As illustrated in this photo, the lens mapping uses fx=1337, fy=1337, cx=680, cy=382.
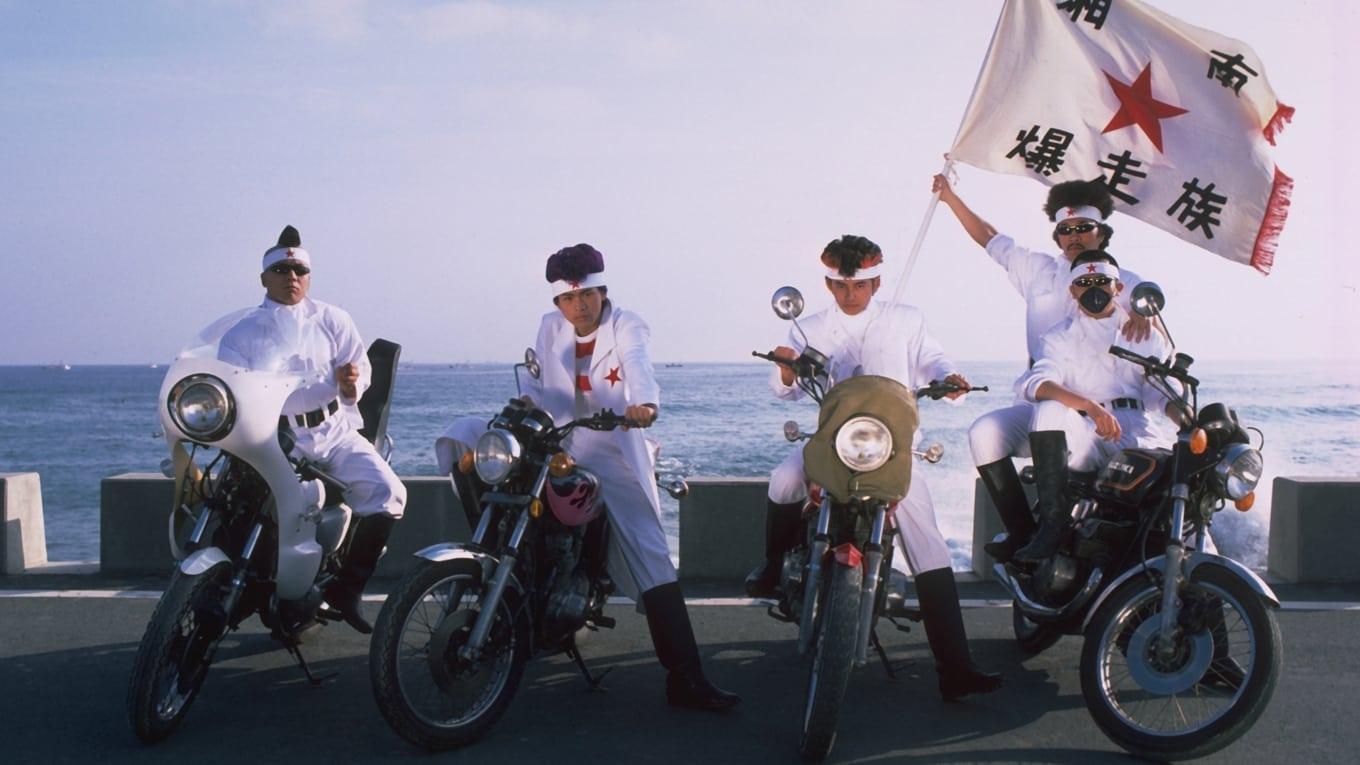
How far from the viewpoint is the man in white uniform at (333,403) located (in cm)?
589

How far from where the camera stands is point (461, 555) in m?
4.73

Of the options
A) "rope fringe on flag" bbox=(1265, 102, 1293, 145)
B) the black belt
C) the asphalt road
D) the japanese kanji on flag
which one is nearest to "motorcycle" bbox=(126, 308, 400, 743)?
the black belt

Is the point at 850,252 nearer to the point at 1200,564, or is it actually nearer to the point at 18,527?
the point at 1200,564

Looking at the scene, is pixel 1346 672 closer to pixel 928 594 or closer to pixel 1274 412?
pixel 928 594

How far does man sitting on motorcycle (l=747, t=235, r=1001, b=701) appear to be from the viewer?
543 centimetres

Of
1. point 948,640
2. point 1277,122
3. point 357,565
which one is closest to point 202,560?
point 357,565

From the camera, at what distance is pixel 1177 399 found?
5.02 meters

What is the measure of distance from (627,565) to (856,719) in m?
1.10

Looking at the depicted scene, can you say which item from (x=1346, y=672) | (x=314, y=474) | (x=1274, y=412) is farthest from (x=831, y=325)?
(x=1274, y=412)

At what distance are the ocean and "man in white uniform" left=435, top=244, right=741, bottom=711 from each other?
2.50 metres

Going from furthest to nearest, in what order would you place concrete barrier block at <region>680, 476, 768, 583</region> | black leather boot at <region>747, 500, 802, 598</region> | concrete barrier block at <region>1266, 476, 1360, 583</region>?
concrete barrier block at <region>680, 476, 768, 583</region> < concrete barrier block at <region>1266, 476, 1360, 583</region> < black leather boot at <region>747, 500, 802, 598</region>

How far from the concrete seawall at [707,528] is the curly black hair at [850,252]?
2439 mm

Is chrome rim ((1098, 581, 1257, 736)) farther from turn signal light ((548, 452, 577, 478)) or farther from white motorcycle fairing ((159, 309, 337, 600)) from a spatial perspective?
white motorcycle fairing ((159, 309, 337, 600))

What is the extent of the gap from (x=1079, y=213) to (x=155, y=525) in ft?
18.2
